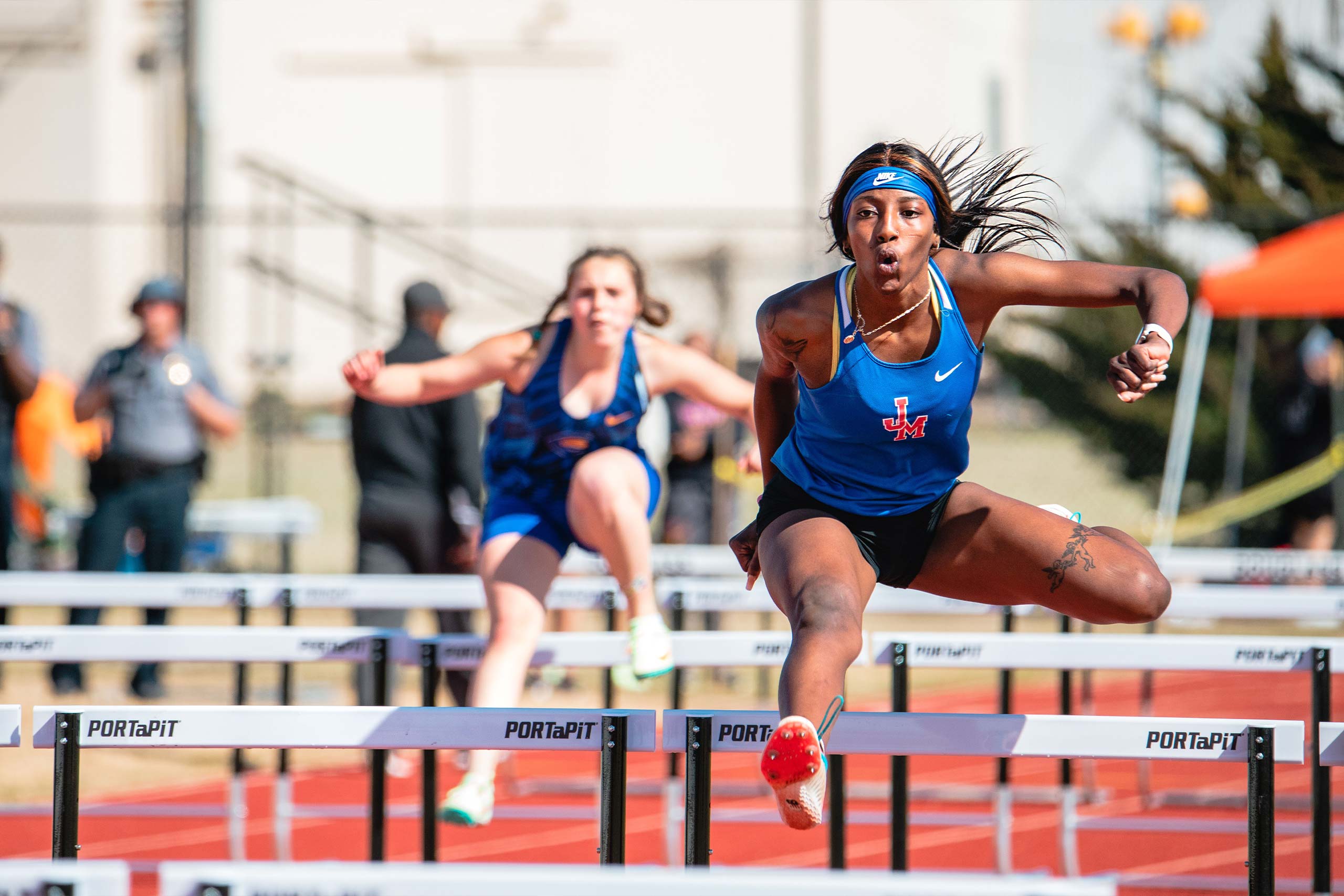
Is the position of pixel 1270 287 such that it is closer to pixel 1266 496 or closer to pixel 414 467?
pixel 1266 496

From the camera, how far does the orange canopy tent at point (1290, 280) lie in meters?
8.94

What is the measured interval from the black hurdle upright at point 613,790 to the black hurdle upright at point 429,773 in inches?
38.7

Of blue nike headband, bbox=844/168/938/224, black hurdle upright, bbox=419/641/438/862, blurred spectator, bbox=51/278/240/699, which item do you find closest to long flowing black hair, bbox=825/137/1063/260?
blue nike headband, bbox=844/168/938/224

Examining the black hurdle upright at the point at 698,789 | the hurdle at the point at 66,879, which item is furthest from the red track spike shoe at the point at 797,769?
the hurdle at the point at 66,879

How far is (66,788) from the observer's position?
2719mm

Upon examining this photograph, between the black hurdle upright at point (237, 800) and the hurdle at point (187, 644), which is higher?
the hurdle at point (187, 644)

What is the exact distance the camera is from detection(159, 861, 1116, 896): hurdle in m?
1.75

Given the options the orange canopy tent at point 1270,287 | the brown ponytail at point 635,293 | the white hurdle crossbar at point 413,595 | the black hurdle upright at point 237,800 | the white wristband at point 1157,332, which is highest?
the orange canopy tent at point 1270,287

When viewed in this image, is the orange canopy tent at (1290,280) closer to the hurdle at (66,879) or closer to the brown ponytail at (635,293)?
the brown ponytail at (635,293)

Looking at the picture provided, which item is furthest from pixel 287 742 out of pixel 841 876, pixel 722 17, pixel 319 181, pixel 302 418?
pixel 722 17

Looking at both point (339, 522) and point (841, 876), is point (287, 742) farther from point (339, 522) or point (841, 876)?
point (339, 522)

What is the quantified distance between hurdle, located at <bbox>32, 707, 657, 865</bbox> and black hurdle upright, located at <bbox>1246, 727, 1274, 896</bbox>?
3.92 feet

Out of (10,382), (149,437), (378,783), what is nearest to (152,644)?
(378,783)

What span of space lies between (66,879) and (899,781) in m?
2.27
